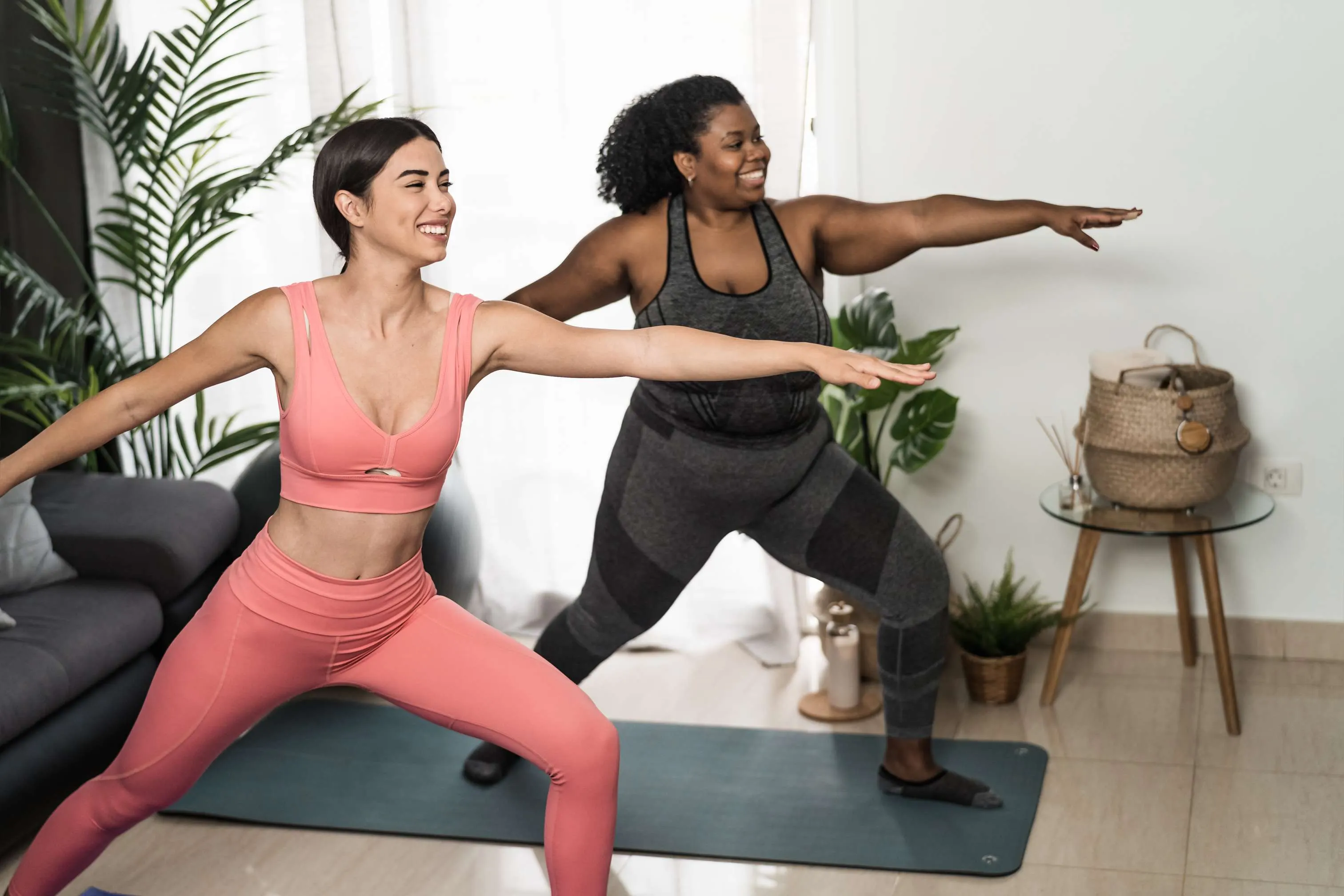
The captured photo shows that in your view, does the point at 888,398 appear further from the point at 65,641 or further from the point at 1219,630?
the point at 65,641

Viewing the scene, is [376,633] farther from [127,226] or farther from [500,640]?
[127,226]

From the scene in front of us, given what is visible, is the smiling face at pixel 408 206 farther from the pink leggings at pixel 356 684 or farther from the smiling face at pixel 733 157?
the smiling face at pixel 733 157

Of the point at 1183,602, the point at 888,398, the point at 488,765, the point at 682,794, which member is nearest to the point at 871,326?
the point at 888,398

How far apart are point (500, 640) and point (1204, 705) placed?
189 cm

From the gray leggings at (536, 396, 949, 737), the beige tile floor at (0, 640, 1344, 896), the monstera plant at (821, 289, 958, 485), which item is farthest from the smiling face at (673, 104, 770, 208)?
the beige tile floor at (0, 640, 1344, 896)

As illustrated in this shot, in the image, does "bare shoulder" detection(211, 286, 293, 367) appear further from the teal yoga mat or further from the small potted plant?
the small potted plant

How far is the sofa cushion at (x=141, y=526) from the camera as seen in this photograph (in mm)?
3240

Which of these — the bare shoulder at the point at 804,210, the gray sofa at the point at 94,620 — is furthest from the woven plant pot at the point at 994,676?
the gray sofa at the point at 94,620

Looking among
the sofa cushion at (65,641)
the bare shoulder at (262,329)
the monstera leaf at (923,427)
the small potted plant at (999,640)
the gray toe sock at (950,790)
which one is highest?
the bare shoulder at (262,329)

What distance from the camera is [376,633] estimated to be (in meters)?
2.14

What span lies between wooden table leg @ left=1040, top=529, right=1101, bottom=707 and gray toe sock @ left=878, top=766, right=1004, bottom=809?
0.49 m

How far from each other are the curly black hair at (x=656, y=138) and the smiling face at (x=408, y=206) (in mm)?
705

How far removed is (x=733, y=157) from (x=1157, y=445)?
1.21 metres

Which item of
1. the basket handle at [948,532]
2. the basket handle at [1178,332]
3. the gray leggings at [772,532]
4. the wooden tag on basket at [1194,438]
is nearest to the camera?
the gray leggings at [772,532]
